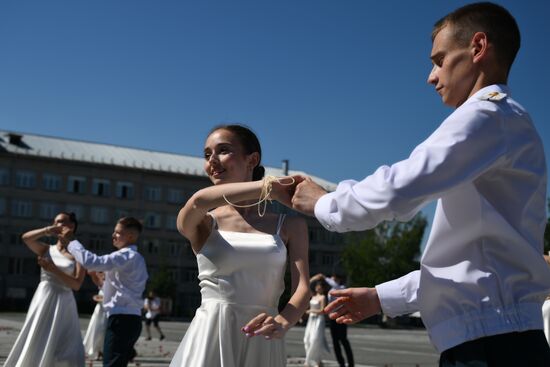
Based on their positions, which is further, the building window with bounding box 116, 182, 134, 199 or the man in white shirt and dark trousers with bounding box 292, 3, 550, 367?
the building window with bounding box 116, 182, 134, 199

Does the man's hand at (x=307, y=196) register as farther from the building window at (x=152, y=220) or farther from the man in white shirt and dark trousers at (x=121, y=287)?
the building window at (x=152, y=220)

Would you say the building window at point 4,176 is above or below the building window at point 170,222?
above

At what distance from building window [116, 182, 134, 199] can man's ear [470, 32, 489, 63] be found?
8291 cm

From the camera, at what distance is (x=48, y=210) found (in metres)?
80.8

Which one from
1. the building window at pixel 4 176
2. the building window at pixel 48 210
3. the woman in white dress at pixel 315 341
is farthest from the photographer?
the building window at pixel 48 210

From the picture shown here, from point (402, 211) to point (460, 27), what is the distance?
809 mm

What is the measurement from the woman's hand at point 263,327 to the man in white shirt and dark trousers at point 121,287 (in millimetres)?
5272

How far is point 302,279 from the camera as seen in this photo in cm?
480

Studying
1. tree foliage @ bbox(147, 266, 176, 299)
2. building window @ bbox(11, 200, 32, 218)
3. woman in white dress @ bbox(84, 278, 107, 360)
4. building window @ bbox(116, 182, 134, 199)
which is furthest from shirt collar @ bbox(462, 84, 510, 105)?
building window @ bbox(116, 182, 134, 199)

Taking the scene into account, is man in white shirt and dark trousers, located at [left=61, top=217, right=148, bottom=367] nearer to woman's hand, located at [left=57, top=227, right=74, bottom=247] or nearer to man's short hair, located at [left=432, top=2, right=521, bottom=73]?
woman's hand, located at [left=57, top=227, right=74, bottom=247]

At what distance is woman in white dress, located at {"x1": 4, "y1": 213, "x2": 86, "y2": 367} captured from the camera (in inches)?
377

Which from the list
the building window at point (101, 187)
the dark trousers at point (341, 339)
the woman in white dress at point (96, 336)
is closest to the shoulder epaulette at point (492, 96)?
the dark trousers at point (341, 339)


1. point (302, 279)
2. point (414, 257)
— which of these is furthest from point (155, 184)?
point (302, 279)

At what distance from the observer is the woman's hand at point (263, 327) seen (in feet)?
13.0
